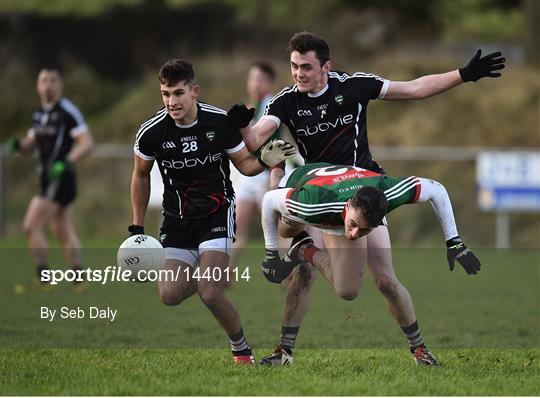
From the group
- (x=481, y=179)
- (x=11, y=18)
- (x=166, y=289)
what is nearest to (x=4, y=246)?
(x=481, y=179)

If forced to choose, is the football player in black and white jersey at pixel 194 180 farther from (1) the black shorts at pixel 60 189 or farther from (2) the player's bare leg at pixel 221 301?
(1) the black shorts at pixel 60 189

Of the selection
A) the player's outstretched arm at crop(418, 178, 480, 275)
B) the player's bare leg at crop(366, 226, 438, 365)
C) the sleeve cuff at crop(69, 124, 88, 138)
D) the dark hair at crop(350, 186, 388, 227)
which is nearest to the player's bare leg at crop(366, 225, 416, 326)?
the player's bare leg at crop(366, 226, 438, 365)

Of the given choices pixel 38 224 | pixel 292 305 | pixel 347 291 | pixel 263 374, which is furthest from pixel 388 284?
pixel 38 224

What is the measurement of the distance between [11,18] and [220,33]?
7.05 meters

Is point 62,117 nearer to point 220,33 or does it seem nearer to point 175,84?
point 175,84

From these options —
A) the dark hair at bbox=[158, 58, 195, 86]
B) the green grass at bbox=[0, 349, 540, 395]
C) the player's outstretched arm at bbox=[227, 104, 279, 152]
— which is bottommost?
the green grass at bbox=[0, 349, 540, 395]

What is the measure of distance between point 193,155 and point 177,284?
34.0 inches

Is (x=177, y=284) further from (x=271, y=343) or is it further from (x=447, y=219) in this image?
(x=447, y=219)

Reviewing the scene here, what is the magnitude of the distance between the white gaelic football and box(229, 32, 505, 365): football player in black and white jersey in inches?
36.8

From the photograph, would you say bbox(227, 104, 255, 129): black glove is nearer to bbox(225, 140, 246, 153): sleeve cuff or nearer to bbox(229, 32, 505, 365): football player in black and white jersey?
bbox(229, 32, 505, 365): football player in black and white jersey

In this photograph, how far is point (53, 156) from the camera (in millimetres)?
12500

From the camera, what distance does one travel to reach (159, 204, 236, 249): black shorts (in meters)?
7.52

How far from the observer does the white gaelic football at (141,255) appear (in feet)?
24.4

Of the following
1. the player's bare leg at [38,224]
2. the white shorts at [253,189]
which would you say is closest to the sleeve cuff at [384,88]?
the white shorts at [253,189]
